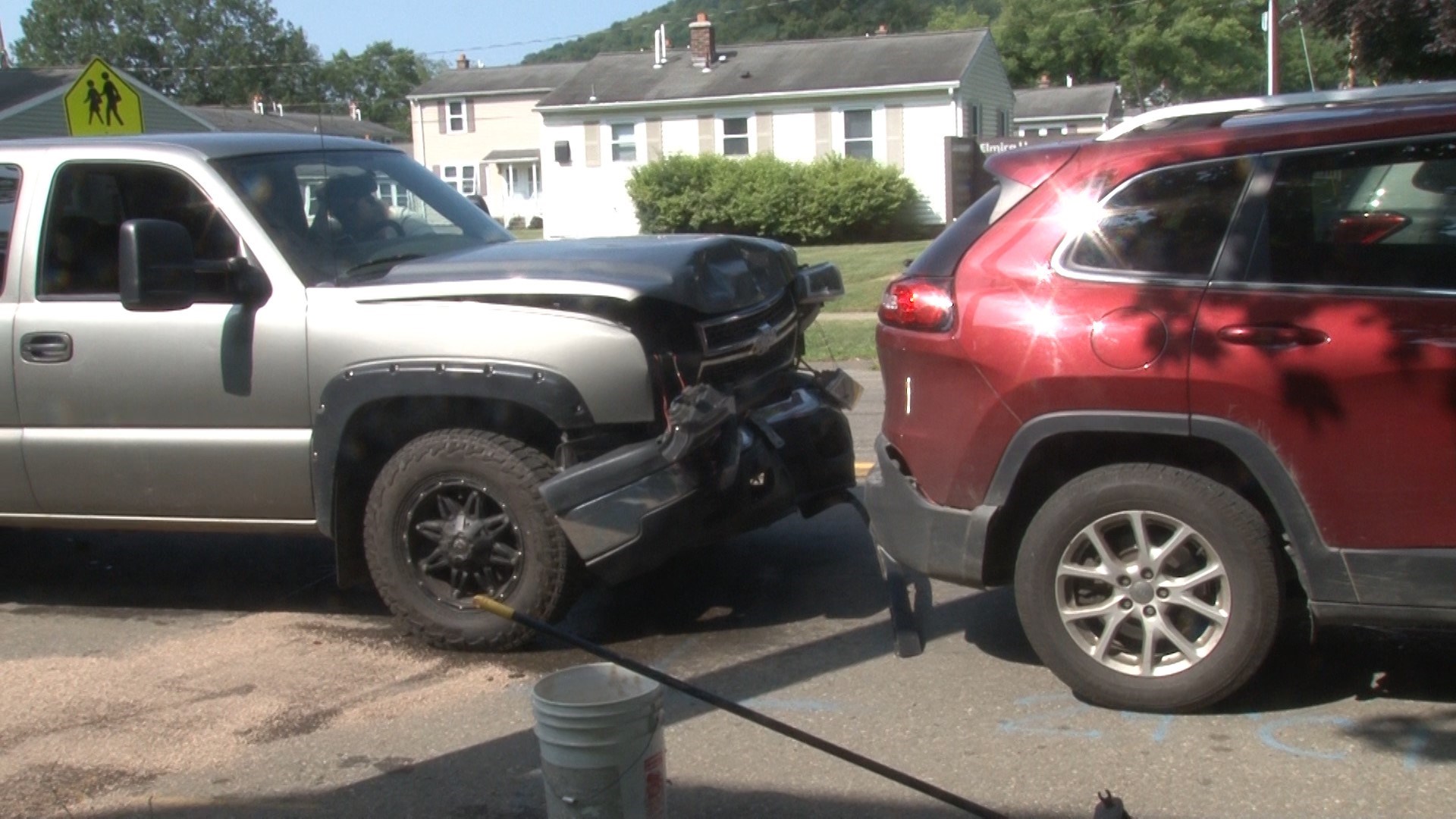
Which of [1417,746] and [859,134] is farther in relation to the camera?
[859,134]

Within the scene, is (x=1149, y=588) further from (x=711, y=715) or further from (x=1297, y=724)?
(x=711, y=715)

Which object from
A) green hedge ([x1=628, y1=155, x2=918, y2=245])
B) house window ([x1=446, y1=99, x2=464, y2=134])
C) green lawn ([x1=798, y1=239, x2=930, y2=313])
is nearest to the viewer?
green lawn ([x1=798, y1=239, x2=930, y2=313])

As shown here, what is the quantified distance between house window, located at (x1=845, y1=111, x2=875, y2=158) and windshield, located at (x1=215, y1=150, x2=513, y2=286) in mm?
30622

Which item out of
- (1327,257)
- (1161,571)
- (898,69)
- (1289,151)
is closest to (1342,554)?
(1161,571)

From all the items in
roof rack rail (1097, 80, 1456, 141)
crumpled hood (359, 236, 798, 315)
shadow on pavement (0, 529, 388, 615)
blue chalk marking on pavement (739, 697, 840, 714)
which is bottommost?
blue chalk marking on pavement (739, 697, 840, 714)

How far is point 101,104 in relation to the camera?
1303cm

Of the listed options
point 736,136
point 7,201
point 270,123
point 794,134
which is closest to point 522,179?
point 270,123

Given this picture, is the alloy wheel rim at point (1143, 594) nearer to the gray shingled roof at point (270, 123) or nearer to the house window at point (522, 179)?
the gray shingled roof at point (270, 123)

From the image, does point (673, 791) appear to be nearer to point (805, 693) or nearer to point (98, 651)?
point (805, 693)

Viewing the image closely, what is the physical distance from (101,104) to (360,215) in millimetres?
7937

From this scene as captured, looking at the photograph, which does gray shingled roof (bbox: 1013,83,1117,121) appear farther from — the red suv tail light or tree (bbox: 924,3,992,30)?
the red suv tail light

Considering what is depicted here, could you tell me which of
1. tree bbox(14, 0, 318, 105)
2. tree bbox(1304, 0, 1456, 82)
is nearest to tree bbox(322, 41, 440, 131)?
tree bbox(14, 0, 318, 105)

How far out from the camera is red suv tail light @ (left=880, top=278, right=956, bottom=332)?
5.00 m

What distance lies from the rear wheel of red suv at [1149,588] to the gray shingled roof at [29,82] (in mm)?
30272
